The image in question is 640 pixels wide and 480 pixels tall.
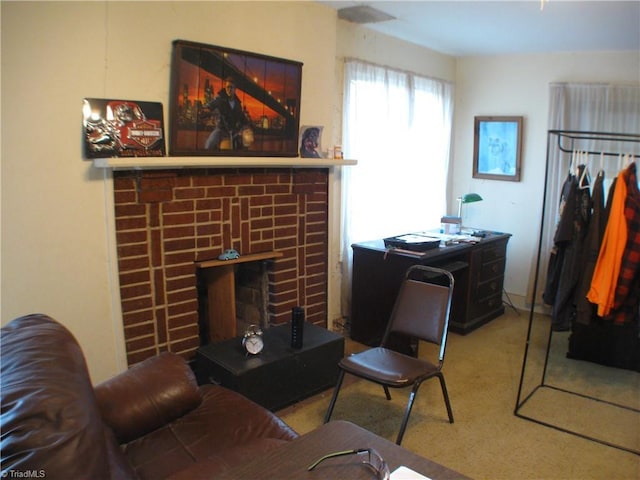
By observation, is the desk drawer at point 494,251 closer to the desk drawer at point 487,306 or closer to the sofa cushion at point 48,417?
the desk drawer at point 487,306

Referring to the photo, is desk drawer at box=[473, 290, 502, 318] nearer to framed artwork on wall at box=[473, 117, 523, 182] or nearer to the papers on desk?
framed artwork on wall at box=[473, 117, 523, 182]

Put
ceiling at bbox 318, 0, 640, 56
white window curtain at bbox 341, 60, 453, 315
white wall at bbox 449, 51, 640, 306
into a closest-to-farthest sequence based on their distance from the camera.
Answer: ceiling at bbox 318, 0, 640, 56 < white window curtain at bbox 341, 60, 453, 315 < white wall at bbox 449, 51, 640, 306

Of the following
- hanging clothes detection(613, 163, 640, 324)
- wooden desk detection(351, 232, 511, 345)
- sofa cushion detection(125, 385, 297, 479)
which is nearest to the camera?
sofa cushion detection(125, 385, 297, 479)

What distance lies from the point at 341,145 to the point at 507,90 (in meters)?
2.00

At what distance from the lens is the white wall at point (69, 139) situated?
216 centimetres

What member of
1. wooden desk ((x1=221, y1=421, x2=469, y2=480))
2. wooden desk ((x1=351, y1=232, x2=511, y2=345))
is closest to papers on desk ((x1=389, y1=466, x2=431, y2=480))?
wooden desk ((x1=221, y1=421, x2=469, y2=480))

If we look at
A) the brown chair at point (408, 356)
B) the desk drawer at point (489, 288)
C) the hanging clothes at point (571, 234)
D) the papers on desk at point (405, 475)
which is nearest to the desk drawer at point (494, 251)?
the desk drawer at point (489, 288)

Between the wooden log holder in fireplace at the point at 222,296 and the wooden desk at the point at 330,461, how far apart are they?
172 centimetres

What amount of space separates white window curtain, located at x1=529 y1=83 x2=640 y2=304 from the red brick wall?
2241 mm

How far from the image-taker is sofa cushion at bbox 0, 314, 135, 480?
1.04 meters

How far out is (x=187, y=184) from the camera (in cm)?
277

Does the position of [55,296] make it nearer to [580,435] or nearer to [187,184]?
[187,184]

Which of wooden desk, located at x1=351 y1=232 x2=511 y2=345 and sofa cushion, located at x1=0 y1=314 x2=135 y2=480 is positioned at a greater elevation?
sofa cushion, located at x1=0 y1=314 x2=135 y2=480

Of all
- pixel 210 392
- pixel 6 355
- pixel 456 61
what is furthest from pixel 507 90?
pixel 6 355
